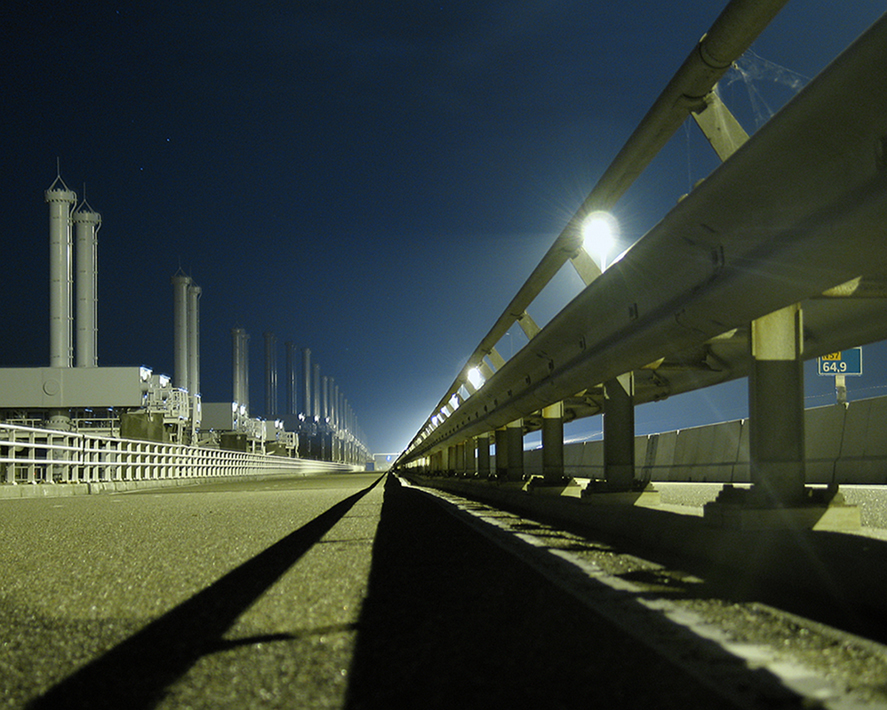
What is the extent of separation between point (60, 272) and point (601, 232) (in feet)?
209

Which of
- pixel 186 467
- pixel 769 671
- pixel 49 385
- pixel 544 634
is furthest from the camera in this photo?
pixel 49 385

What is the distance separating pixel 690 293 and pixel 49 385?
6862 centimetres

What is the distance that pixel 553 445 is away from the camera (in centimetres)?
938

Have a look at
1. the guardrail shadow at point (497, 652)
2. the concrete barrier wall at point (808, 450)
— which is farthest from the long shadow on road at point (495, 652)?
the concrete barrier wall at point (808, 450)

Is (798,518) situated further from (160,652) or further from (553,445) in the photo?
(553,445)

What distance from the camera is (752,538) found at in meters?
3.78

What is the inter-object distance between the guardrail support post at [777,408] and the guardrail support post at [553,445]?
14.1 feet

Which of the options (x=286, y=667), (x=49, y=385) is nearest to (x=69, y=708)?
(x=286, y=667)

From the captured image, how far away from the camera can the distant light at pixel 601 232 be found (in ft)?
20.8

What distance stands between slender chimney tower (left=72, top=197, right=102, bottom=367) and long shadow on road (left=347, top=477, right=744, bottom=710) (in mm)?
67684

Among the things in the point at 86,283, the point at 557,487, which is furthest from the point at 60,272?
the point at 557,487

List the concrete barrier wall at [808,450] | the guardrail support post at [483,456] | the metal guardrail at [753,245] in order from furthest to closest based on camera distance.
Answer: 1. the guardrail support post at [483,456]
2. the concrete barrier wall at [808,450]
3. the metal guardrail at [753,245]

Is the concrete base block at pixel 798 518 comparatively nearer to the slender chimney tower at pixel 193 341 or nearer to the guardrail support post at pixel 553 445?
the guardrail support post at pixel 553 445

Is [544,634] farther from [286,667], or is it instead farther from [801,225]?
[801,225]
